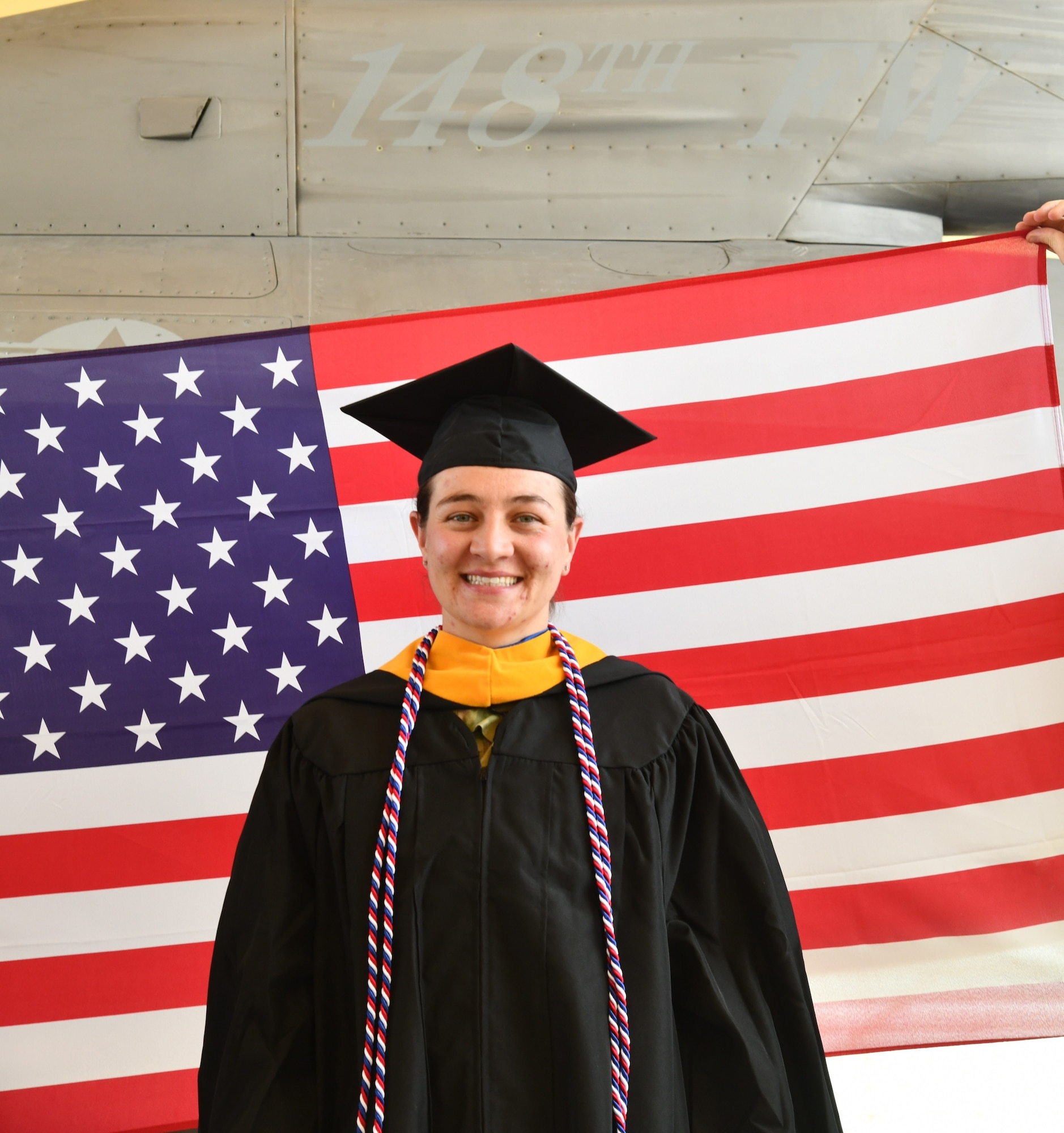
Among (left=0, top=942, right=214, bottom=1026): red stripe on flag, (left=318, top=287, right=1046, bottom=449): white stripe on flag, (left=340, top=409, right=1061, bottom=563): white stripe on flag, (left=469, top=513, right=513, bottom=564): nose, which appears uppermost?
(left=318, top=287, right=1046, bottom=449): white stripe on flag

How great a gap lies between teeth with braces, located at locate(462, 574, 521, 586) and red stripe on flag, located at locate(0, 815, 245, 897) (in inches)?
44.4

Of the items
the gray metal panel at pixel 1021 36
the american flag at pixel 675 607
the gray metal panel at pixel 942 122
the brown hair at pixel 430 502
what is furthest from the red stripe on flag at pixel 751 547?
the gray metal panel at pixel 1021 36

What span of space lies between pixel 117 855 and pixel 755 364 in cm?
189

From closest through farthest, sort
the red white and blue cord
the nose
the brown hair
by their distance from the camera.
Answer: the red white and blue cord → the nose → the brown hair

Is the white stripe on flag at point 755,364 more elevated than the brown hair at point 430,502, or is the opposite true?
the white stripe on flag at point 755,364

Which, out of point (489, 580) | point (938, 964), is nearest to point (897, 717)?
point (938, 964)

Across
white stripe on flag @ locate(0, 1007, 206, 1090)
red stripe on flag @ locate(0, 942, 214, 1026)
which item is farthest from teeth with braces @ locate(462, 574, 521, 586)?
white stripe on flag @ locate(0, 1007, 206, 1090)

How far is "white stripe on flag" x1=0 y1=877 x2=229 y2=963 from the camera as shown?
2.04 m

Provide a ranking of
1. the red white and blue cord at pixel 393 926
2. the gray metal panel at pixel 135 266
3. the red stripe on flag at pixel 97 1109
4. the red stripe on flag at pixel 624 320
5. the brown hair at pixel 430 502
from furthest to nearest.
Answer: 1. the gray metal panel at pixel 135 266
2. the red stripe on flag at pixel 624 320
3. the red stripe on flag at pixel 97 1109
4. the brown hair at pixel 430 502
5. the red white and blue cord at pixel 393 926

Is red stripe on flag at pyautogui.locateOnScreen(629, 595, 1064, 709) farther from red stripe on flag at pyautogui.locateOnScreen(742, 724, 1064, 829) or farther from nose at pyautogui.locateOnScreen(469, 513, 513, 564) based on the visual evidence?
nose at pyautogui.locateOnScreen(469, 513, 513, 564)

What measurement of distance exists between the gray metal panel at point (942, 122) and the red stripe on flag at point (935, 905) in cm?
202

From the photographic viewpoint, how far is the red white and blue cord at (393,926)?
1150 millimetres

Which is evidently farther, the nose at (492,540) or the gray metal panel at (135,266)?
the gray metal panel at (135,266)

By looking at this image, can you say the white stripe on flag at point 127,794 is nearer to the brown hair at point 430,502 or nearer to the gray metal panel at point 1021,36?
the brown hair at point 430,502
